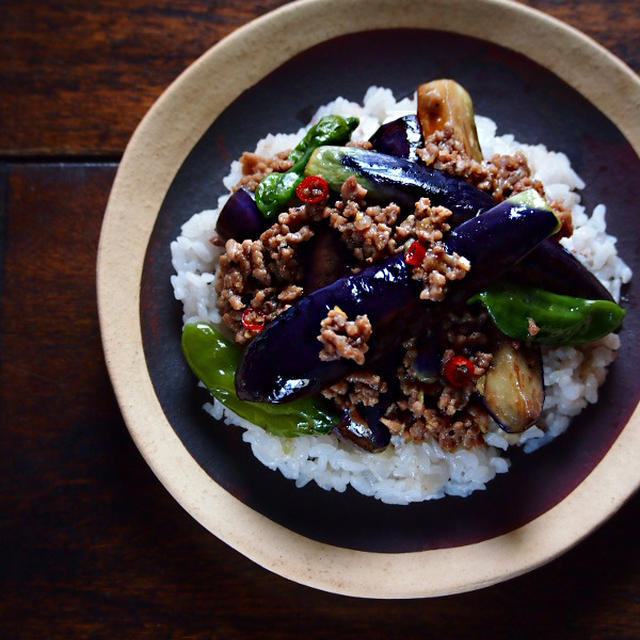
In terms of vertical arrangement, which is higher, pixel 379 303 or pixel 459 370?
pixel 379 303

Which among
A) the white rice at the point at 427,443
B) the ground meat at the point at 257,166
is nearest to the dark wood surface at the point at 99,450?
the white rice at the point at 427,443

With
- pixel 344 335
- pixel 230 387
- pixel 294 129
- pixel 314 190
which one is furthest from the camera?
pixel 294 129

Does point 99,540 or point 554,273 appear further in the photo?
point 99,540

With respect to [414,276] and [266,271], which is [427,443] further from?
[266,271]

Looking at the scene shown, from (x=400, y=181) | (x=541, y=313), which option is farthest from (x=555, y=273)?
(x=400, y=181)

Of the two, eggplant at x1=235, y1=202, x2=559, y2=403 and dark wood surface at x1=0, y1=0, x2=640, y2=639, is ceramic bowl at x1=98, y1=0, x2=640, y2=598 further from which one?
eggplant at x1=235, y1=202, x2=559, y2=403

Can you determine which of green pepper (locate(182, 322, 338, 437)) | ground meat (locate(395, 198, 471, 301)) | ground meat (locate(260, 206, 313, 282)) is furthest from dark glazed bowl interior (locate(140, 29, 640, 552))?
ground meat (locate(395, 198, 471, 301))
